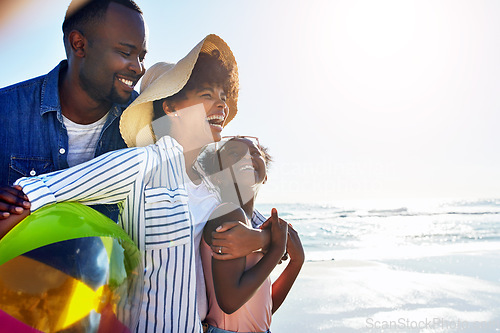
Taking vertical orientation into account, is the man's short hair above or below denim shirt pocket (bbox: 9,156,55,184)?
above

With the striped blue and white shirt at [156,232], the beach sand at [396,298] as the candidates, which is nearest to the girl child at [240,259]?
the striped blue and white shirt at [156,232]

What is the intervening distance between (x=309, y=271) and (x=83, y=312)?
Answer: 6.08 meters

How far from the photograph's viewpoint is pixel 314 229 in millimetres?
13859

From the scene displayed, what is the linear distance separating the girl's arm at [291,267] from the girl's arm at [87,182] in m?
1.17

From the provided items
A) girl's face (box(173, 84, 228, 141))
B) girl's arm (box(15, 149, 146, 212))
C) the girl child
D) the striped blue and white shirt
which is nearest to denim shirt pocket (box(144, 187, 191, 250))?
the striped blue and white shirt

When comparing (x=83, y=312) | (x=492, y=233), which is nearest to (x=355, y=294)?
(x=83, y=312)

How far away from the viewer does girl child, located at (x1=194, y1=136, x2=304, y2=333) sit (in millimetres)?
1928

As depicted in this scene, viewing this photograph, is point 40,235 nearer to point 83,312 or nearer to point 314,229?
point 83,312

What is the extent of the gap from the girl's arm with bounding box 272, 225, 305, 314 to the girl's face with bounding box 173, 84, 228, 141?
0.72m

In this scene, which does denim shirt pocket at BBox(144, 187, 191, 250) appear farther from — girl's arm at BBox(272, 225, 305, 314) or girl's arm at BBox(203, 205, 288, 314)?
girl's arm at BBox(272, 225, 305, 314)

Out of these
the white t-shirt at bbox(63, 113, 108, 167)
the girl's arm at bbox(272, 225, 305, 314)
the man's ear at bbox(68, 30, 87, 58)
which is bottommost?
the girl's arm at bbox(272, 225, 305, 314)

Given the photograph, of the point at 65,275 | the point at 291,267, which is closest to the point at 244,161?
the point at 291,267

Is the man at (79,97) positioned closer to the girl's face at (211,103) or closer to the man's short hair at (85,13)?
the man's short hair at (85,13)

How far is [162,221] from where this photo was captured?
1.65 m
